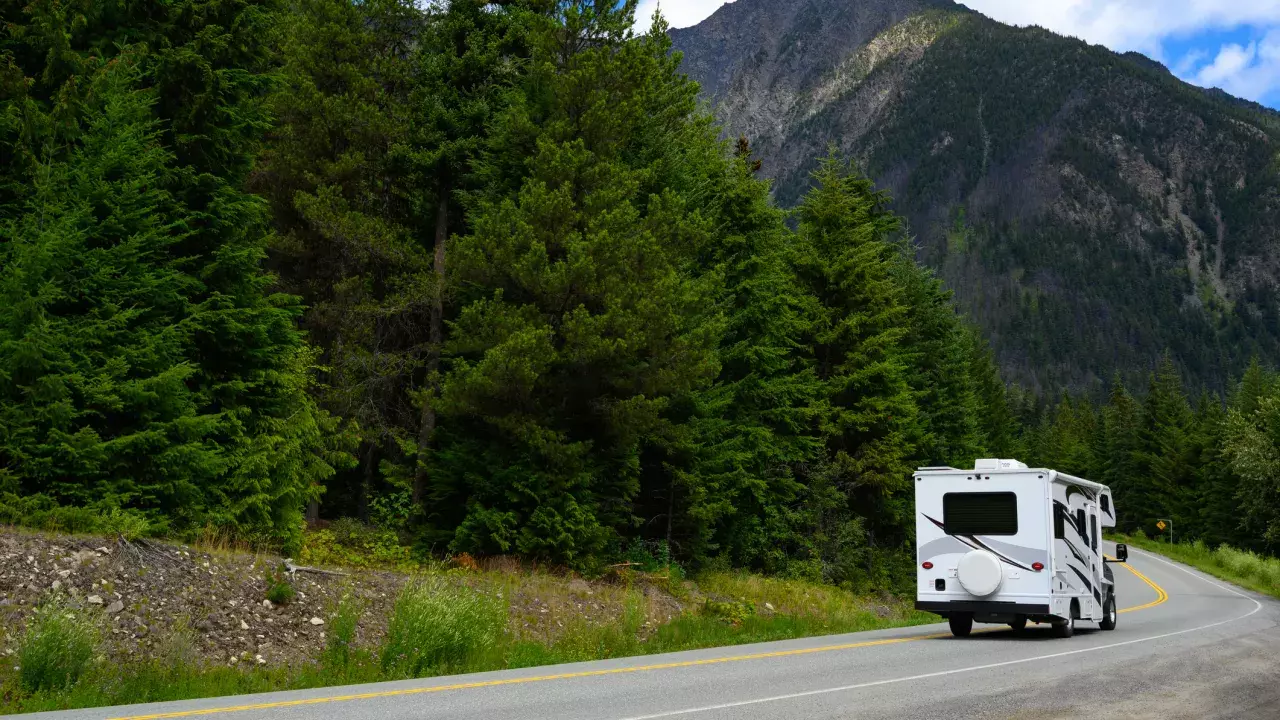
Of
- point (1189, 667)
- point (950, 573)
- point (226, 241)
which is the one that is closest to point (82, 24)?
point (226, 241)

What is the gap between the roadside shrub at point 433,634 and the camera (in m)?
11.8

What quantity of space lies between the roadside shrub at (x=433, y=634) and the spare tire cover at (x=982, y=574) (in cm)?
882

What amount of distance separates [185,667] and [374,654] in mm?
2509

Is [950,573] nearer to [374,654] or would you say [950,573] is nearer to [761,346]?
[374,654]

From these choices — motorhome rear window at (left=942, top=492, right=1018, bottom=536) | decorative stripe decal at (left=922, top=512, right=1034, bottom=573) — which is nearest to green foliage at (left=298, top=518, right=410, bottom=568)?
decorative stripe decal at (left=922, top=512, right=1034, bottom=573)

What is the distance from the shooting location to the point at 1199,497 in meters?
78.8

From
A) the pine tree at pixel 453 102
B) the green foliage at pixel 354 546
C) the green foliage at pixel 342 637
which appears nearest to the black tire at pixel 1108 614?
the green foliage at pixel 354 546

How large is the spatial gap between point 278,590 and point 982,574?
470 inches

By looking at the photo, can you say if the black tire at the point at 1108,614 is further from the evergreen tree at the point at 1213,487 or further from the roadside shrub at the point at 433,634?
the evergreen tree at the point at 1213,487

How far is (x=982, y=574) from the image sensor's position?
657 inches

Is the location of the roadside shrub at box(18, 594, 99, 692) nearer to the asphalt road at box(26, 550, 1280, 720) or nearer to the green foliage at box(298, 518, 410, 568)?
the asphalt road at box(26, 550, 1280, 720)

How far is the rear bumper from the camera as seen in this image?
16.5m

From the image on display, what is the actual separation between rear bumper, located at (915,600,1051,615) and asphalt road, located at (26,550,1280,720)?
0.55 meters

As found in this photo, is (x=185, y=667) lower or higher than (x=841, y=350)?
lower
